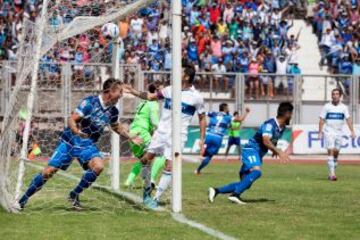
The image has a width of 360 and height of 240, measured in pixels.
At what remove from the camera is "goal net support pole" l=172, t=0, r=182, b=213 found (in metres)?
12.9

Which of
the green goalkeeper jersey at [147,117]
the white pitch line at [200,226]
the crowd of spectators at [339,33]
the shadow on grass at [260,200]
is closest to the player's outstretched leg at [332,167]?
the green goalkeeper jersey at [147,117]

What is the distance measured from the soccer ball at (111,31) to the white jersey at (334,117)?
7969mm

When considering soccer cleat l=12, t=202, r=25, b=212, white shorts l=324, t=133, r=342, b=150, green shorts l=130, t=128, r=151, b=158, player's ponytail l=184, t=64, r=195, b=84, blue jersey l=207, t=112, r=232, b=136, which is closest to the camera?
soccer cleat l=12, t=202, r=25, b=212

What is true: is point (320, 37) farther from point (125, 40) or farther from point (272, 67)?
point (125, 40)

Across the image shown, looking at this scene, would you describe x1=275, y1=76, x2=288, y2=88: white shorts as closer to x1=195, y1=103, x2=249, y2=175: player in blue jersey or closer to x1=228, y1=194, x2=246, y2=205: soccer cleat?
x1=195, y1=103, x2=249, y2=175: player in blue jersey

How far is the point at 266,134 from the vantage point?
47.4 feet

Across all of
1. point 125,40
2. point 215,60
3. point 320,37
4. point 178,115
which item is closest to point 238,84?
point 215,60

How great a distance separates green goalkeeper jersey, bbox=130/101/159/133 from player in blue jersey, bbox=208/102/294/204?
3026mm

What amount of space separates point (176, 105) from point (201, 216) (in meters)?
1.65

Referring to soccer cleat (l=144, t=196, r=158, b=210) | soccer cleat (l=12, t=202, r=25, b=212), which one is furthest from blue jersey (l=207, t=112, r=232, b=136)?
soccer cleat (l=12, t=202, r=25, b=212)

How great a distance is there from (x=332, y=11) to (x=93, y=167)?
30.5 metres

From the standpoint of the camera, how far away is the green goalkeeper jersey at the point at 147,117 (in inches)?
688

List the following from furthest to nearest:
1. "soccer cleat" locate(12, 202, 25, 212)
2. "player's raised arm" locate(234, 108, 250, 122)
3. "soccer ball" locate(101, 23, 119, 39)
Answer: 1. "player's raised arm" locate(234, 108, 250, 122)
2. "soccer ball" locate(101, 23, 119, 39)
3. "soccer cleat" locate(12, 202, 25, 212)

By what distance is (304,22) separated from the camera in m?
42.3
